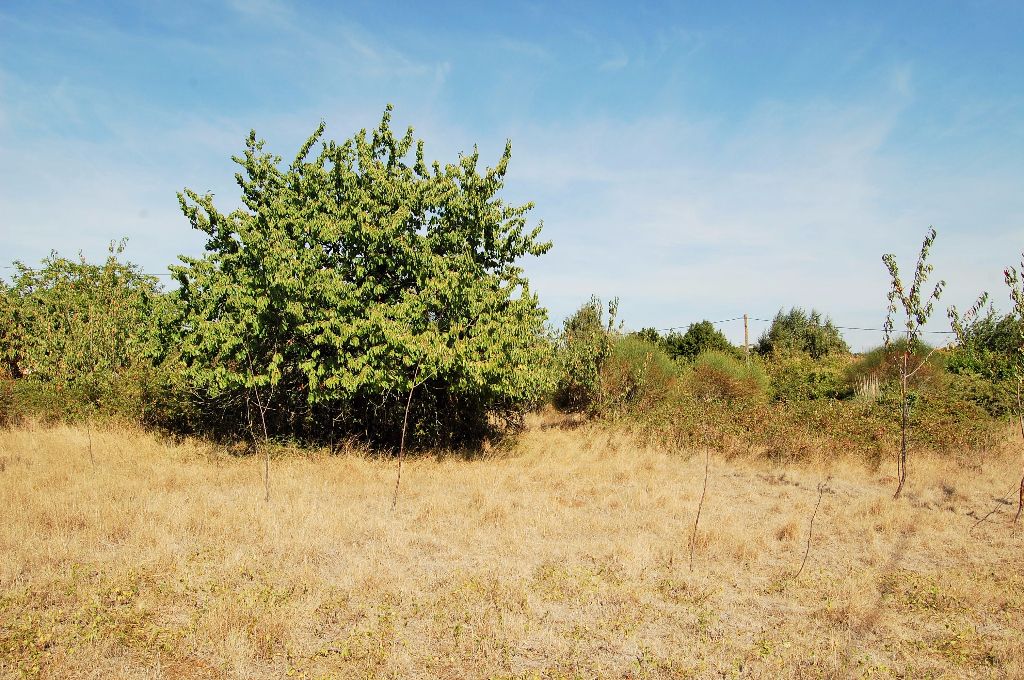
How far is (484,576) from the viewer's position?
21.6 ft

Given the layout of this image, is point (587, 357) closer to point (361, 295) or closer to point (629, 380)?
point (629, 380)

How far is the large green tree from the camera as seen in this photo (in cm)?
1141

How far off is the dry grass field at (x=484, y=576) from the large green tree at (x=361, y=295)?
212 centimetres

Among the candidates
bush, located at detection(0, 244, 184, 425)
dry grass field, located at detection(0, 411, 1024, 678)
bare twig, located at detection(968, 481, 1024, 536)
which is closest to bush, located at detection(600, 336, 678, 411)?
dry grass field, located at detection(0, 411, 1024, 678)

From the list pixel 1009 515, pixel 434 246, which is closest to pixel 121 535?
pixel 434 246

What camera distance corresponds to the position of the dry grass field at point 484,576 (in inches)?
190

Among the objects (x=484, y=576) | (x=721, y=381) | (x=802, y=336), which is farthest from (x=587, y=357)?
(x=802, y=336)

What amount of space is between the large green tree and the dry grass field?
6.96 ft

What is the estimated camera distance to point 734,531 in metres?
8.25

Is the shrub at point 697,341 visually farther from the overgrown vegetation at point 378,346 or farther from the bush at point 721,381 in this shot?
the overgrown vegetation at point 378,346

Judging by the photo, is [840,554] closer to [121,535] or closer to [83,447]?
[121,535]

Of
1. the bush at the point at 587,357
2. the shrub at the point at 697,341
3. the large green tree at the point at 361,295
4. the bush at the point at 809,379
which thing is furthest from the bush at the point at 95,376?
the shrub at the point at 697,341

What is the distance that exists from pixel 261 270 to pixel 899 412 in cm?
1515

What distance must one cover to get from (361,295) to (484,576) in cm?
705
